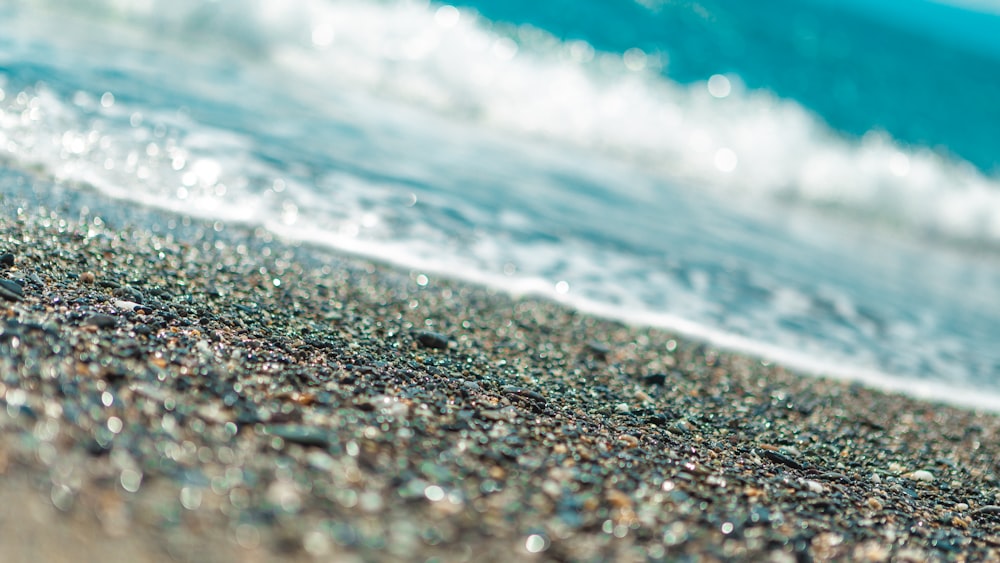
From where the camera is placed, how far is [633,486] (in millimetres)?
2057

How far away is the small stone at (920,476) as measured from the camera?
2.73m

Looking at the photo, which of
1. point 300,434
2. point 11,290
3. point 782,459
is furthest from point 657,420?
point 11,290

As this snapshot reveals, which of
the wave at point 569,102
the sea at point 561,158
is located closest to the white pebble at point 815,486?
the sea at point 561,158

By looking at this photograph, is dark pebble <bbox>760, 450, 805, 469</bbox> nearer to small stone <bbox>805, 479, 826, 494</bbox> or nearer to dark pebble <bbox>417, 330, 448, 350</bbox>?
small stone <bbox>805, 479, 826, 494</bbox>

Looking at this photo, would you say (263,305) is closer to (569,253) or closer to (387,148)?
Result: (569,253)

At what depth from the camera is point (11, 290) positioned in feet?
7.56

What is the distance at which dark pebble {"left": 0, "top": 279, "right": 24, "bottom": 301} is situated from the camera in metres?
2.27

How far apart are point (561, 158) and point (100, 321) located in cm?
681

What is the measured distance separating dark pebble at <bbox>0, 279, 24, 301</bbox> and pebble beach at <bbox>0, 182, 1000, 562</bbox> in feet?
0.03

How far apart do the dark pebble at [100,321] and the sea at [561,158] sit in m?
1.73

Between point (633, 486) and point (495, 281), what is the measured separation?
7.40 feet

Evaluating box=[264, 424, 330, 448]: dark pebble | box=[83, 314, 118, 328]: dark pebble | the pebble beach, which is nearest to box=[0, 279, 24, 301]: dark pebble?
the pebble beach

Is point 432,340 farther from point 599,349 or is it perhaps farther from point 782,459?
point 782,459

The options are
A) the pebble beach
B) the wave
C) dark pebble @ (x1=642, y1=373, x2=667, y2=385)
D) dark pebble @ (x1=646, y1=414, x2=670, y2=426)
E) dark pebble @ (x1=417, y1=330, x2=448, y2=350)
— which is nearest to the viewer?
the pebble beach
